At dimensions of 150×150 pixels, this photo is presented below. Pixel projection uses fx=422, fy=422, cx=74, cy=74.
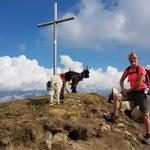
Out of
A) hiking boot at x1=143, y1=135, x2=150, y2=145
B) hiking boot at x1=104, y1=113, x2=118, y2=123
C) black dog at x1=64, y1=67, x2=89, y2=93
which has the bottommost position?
hiking boot at x1=143, y1=135, x2=150, y2=145

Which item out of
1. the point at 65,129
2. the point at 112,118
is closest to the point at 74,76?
the point at 112,118

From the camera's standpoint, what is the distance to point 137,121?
17250mm

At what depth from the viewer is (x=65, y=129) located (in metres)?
14.3

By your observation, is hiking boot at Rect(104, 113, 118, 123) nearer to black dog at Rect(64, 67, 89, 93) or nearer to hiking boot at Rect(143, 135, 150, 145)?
hiking boot at Rect(143, 135, 150, 145)

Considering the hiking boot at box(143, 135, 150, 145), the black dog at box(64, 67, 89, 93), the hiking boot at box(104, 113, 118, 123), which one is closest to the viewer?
the hiking boot at box(143, 135, 150, 145)

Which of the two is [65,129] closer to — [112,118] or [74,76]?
[112,118]

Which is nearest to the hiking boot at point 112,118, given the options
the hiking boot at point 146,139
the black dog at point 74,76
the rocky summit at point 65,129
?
the rocky summit at point 65,129

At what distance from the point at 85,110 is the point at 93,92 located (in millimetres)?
3682

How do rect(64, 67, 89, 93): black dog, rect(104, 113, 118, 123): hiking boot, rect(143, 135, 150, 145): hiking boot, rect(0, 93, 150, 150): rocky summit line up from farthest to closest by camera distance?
rect(64, 67, 89, 93): black dog, rect(104, 113, 118, 123): hiking boot, rect(143, 135, 150, 145): hiking boot, rect(0, 93, 150, 150): rocky summit

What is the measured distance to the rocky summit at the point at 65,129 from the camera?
43.9 feet

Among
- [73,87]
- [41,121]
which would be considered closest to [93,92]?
[73,87]

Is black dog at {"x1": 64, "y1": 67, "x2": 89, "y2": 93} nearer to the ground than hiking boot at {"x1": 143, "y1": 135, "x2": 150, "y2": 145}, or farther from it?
farther from it

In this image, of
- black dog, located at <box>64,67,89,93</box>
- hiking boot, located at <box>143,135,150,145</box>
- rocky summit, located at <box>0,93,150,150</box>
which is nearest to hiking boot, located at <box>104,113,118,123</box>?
rocky summit, located at <box>0,93,150,150</box>

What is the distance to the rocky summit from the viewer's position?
1337 cm
